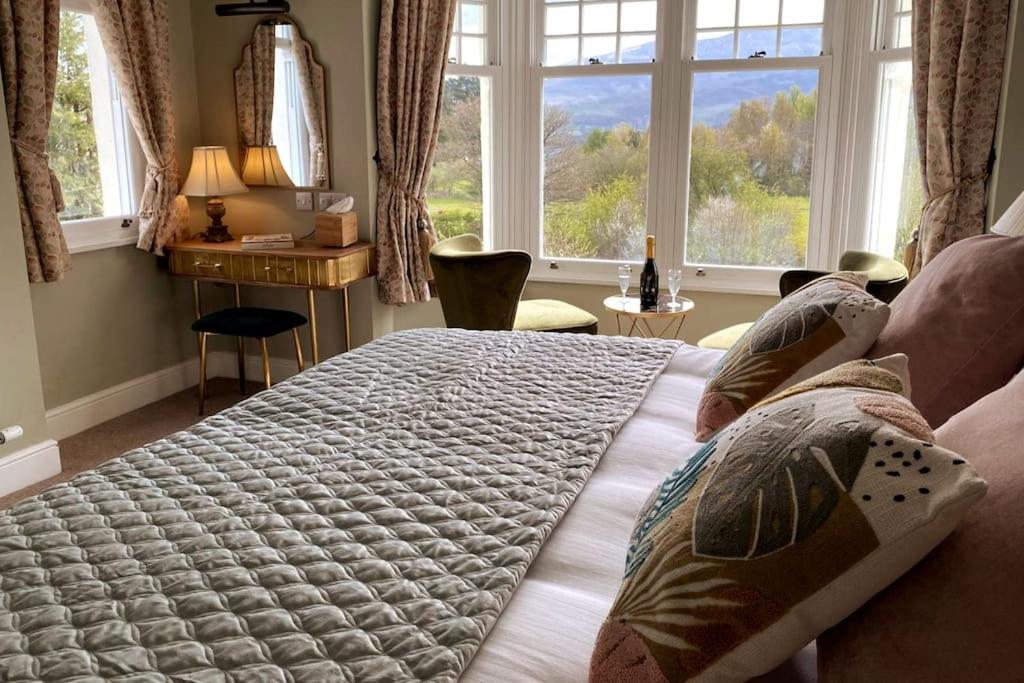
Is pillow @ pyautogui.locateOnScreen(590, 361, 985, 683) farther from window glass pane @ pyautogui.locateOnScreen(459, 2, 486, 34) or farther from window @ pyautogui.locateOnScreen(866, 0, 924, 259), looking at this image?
window glass pane @ pyautogui.locateOnScreen(459, 2, 486, 34)

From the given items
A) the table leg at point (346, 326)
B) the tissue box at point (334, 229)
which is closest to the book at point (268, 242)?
the tissue box at point (334, 229)

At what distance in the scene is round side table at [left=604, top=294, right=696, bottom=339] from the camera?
3.97 metres

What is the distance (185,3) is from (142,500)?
149 inches

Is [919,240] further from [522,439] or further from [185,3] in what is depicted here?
[185,3]

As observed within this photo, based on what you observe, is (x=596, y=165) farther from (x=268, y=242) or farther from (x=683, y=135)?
(x=268, y=242)

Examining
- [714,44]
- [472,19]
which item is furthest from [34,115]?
[714,44]

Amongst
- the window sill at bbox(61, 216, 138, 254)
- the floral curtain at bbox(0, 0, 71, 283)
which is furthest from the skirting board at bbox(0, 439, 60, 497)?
the window sill at bbox(61, 216, 138, 254)

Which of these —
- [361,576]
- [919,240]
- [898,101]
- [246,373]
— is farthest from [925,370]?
[246,373]

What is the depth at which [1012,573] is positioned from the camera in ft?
2.66

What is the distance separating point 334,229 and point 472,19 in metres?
1.61

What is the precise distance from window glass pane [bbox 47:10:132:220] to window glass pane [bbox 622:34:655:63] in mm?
2787

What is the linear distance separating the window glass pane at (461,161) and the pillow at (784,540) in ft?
13.4

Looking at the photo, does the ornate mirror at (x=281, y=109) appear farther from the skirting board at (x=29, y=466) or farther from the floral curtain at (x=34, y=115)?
the skirting board at (x=29, y=466)

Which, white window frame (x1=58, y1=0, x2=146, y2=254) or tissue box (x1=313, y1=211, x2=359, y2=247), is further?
tissue box (x1=313, y1=211, x2=359, y2=247)
